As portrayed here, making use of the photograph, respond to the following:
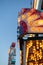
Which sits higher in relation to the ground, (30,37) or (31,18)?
(31,18)

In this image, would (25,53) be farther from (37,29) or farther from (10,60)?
(10,60)

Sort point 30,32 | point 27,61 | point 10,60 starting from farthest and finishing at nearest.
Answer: point 10,60
point 30,32
point 27,61

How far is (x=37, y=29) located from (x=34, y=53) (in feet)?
3.10

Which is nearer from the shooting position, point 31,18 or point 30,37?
point 30,37

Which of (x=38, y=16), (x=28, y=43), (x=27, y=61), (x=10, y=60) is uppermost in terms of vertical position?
(x=38, y=16)

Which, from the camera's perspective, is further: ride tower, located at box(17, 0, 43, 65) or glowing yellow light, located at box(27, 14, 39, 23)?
glowing yellow light, located at box(27, 14, 39, 23)

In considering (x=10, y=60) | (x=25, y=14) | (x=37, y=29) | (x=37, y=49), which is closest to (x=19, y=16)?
(x=25, y=14)

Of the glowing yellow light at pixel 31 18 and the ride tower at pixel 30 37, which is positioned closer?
the ride tower at pixel 30 37

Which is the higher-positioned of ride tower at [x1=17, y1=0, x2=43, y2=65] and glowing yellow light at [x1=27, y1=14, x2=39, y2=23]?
glowing yellow light at [x1=27, y1=14, x2=39, y2=23]

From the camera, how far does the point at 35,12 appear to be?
7426 mm

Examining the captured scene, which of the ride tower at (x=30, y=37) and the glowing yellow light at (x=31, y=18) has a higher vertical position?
the glowing yellow light at (x=31, y=18)

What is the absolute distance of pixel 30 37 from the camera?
6816mm

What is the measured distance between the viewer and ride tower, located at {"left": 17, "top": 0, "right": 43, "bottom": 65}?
6.68 m

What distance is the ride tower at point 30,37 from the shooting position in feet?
21.9
